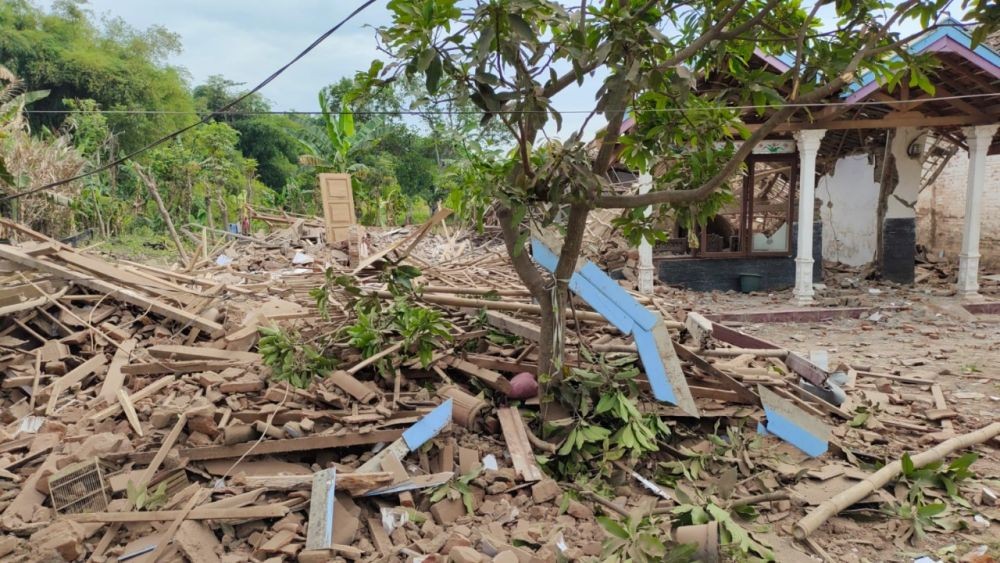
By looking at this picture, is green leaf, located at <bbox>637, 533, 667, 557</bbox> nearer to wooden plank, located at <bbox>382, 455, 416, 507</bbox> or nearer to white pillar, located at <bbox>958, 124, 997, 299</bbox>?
wooden plank, located at <bbox>382, 455, 416, 507</bbox>

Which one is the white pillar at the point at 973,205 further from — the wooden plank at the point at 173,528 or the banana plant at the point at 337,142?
the banana plant at the point at 337,142

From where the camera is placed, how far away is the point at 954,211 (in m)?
15.3

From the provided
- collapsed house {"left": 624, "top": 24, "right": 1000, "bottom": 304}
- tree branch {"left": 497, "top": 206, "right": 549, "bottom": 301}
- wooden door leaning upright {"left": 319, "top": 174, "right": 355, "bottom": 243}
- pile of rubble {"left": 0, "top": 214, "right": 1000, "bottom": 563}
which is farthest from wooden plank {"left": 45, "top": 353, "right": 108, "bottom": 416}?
collapsed house {"left": 624, "top": 24, "right": 1000, "bottom": 304}

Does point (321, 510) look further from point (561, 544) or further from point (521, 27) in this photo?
point (521, 27)

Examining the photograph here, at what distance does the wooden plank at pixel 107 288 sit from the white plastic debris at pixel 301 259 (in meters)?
4.31

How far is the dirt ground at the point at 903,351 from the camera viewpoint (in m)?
3.57

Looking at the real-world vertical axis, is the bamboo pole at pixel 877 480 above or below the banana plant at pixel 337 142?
below

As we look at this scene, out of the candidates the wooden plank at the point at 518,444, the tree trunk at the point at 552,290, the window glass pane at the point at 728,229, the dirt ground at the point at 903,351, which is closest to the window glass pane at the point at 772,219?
the window glass pane at the point at 728,229

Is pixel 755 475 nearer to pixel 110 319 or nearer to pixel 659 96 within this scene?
pixel 659 96

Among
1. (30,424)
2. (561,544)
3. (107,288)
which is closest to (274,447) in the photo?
(561,544)

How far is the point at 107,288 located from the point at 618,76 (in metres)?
5.23

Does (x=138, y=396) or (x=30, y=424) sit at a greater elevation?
(x=138, y=396)

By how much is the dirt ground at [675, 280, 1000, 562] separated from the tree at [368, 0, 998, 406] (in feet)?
6.95

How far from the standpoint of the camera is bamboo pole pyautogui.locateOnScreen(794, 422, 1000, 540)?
356 cm
